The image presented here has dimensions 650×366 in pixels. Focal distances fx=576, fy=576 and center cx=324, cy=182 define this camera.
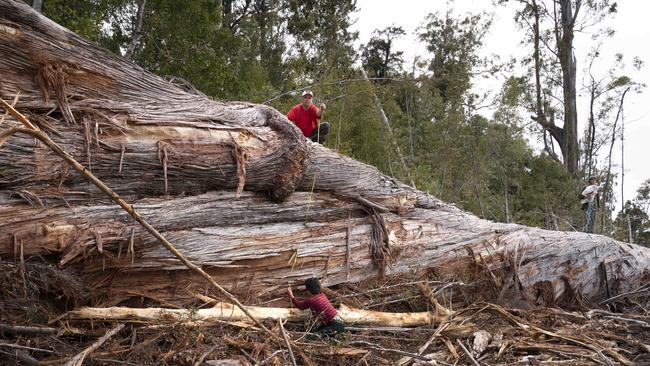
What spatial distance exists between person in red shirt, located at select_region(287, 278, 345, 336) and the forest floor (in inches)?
4.1

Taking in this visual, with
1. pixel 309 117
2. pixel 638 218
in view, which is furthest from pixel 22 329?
pixel 638 218

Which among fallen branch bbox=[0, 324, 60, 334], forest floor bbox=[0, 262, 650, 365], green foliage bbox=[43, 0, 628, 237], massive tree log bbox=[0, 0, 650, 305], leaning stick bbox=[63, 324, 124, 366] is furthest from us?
green foliage bbox=[43, 0, 628, 237]

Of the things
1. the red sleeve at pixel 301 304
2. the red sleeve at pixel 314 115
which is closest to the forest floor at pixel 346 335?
the red sleeve at pixel 301 304

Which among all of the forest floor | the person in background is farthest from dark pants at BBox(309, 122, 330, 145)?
the person in background

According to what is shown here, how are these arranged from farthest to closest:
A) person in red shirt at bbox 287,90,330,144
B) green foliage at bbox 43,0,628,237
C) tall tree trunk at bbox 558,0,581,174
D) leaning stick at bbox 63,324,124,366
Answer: tall tree trunk at bbox 558,0,581,174 < green foliage at bbox 43,0,628,237 < person in red shirt at bbox 287,90,330,144 < leaning stick at bbox 63,324,124,366

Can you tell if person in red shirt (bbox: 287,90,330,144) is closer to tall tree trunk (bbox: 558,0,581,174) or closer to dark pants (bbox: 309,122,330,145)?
dark pants (bbox: 309,122,330,145)

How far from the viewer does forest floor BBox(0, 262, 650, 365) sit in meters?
4.15

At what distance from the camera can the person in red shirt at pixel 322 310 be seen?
5051mm

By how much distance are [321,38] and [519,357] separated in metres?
15.6

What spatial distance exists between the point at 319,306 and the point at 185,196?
A: 66.2 inches

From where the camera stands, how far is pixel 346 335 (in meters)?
5.00

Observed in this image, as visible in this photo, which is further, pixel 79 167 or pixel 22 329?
pixel 22 329

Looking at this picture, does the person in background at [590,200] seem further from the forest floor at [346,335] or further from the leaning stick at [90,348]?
the leaning stick at [90,348]

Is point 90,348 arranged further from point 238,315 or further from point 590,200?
point 590,200
